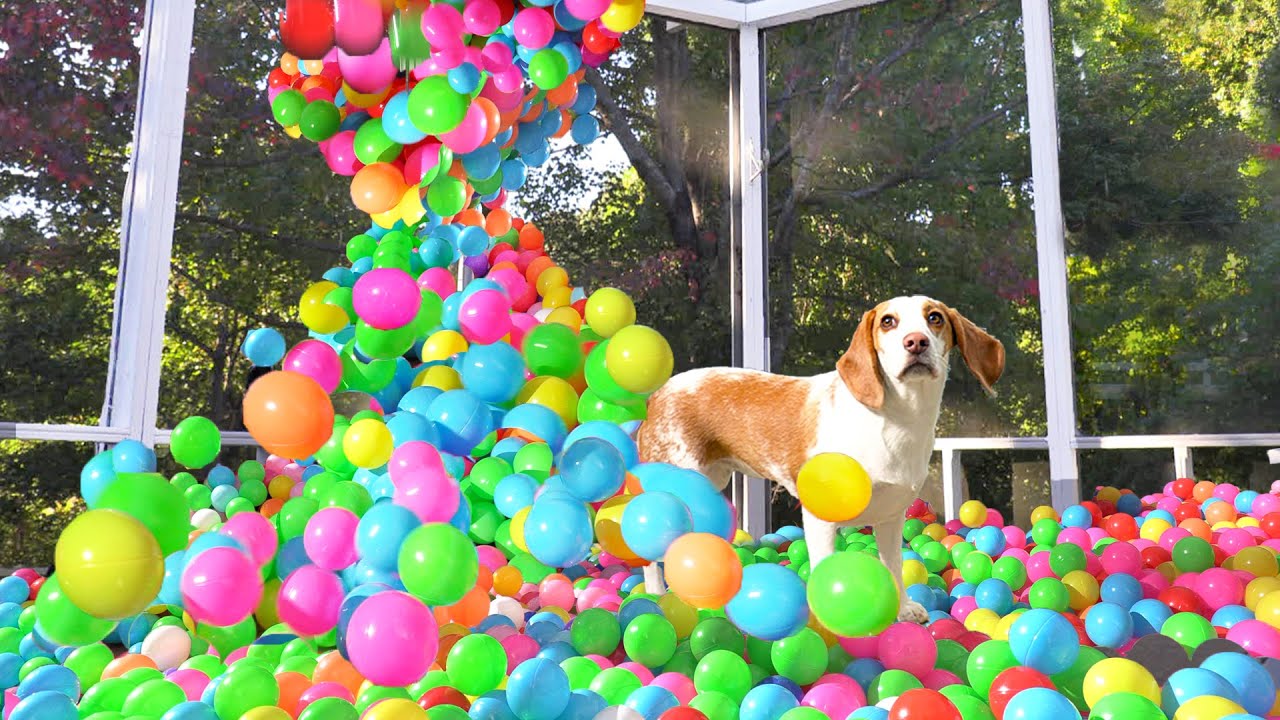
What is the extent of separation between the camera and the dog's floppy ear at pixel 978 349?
2.20 meters

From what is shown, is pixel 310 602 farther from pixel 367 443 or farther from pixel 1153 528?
pixel 1153 528

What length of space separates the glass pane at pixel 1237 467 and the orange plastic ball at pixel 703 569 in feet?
10.7

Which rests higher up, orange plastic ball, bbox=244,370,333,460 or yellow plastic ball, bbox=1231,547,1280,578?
orange plastic ball, bbox=244,370,333,460

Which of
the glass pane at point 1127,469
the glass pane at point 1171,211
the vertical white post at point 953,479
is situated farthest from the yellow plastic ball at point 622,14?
the glass pane at point 1127,469

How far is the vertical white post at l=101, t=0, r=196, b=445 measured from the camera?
3240mm

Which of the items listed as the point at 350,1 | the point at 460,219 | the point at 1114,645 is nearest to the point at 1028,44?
the point at 460,219

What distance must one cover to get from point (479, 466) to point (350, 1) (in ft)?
3.53

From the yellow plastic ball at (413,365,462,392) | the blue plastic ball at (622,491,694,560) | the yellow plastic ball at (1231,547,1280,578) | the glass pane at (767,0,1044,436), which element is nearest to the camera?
the blue plastic ball at (622,491,694,560)

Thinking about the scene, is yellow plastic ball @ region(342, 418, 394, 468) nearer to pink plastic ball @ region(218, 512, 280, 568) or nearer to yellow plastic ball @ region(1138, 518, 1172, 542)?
pink plastic ball @ region(218, 512, 280, 568)

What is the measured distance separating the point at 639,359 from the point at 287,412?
0.55m

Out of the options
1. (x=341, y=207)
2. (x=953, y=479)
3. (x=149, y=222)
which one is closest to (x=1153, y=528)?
(x=953, y=479)

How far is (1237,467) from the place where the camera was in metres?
3.64

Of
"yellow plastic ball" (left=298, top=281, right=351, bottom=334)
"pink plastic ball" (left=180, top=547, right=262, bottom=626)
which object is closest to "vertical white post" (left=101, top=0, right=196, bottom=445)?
"yellow plastic ball" (left=298, top=281, right=351, bottom=334)

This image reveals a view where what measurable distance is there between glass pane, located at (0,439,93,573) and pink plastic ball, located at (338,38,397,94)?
6.40 ft
